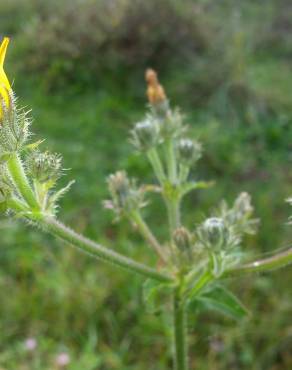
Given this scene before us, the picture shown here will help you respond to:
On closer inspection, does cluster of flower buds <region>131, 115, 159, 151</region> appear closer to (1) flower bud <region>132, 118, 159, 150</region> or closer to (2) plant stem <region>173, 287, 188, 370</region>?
(1) flower bud <region>132, 118, 159, 150</region>

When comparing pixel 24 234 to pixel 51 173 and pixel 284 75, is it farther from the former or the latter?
pixel 284 75

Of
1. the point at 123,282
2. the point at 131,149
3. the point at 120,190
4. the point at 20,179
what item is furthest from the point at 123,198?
the point at 131,149

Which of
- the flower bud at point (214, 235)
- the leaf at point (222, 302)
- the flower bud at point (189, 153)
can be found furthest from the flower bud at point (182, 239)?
the flower bud at point (189, 153)

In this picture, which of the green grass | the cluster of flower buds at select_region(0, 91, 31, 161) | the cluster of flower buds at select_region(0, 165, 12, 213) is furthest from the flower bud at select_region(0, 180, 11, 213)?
the green grass

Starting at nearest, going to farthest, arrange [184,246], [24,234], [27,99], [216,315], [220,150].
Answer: [184,246], [216,315], [24,234], [220,150], [27,99]

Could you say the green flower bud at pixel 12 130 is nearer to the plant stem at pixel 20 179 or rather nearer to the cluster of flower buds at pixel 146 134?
the plant stem at pixel 20 179

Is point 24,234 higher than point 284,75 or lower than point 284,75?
lower

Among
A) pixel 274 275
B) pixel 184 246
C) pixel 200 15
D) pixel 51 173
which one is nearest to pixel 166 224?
pixel 274 275

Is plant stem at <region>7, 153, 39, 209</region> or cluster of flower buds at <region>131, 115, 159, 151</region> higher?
cluster of flower buds at <region>131, 115, 159, 151</region>
